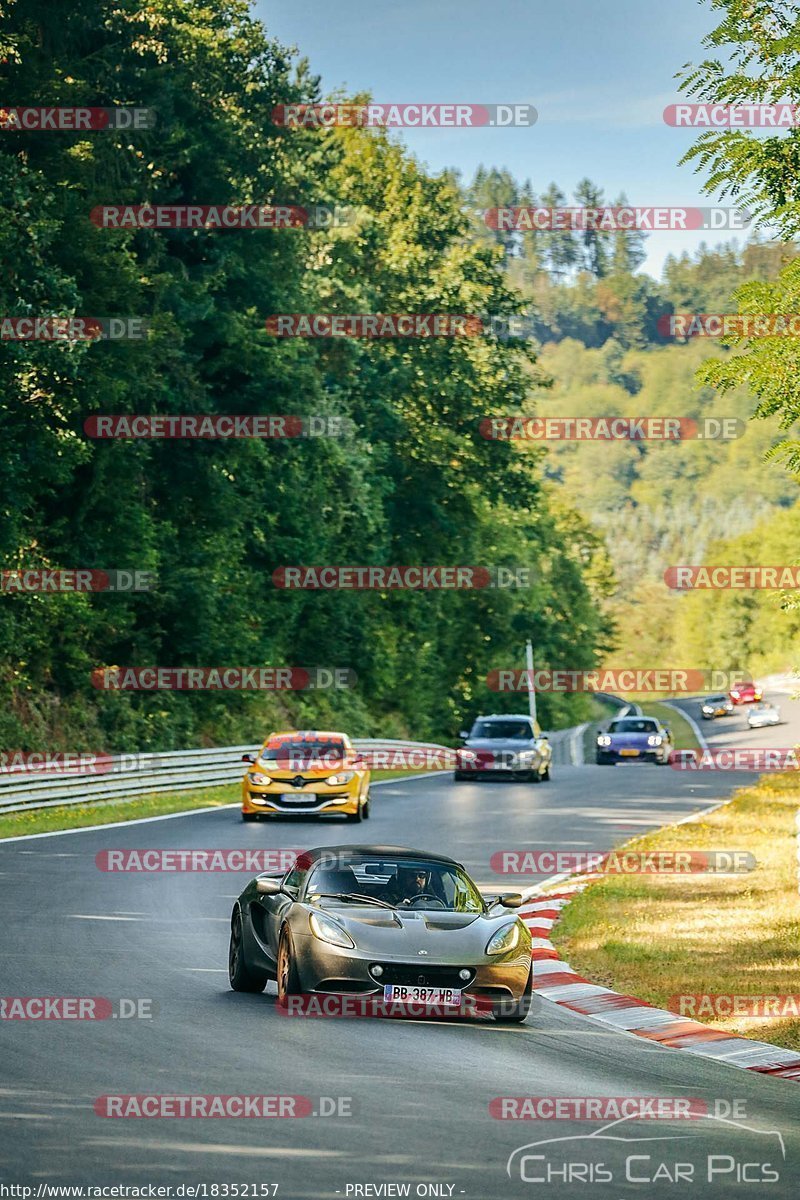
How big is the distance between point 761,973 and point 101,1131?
767 centimetres

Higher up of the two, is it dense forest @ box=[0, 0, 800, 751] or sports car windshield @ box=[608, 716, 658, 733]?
dense forest @ box=[0, 0, 800, 751]

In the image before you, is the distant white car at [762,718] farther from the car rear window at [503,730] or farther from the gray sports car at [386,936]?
the gray sports car at [386,936]

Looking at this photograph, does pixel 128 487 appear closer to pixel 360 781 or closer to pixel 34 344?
pixel 34 344

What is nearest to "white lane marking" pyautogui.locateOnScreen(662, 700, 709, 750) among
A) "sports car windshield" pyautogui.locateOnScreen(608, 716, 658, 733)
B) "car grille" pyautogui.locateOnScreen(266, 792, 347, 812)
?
"sports car windshield" pyautogui.locateOnScreen(608, 716, 658, 733)

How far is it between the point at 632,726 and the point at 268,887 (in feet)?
142

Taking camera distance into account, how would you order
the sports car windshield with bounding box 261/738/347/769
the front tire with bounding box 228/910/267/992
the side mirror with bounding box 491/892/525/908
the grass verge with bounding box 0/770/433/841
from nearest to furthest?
the side mirror with bounding box 491/892/525/908
the front tire with bounding box 228/910/267/992
the grass verge with bounding box 0/770/433/841
the sports car windshield with bounding box 261/738/347/769

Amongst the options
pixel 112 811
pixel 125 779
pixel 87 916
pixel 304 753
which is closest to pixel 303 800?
pixel 304 753

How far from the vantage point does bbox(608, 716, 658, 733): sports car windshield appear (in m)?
54.5

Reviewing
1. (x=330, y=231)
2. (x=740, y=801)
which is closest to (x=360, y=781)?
(x=740, y=801)

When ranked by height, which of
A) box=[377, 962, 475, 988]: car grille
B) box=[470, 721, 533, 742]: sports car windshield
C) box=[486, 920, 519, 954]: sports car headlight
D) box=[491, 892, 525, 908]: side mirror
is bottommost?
box=[470, 721, 533, 742]: sports car windshield

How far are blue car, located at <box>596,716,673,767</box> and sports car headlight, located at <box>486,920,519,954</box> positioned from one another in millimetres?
42225

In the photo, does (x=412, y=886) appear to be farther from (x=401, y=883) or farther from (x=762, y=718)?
(x=762, y=718)

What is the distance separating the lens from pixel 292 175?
54.4m

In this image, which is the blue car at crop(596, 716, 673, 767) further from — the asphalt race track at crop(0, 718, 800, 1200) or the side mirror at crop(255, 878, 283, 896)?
the side mirror at crop(255, 878, 283, 896)
